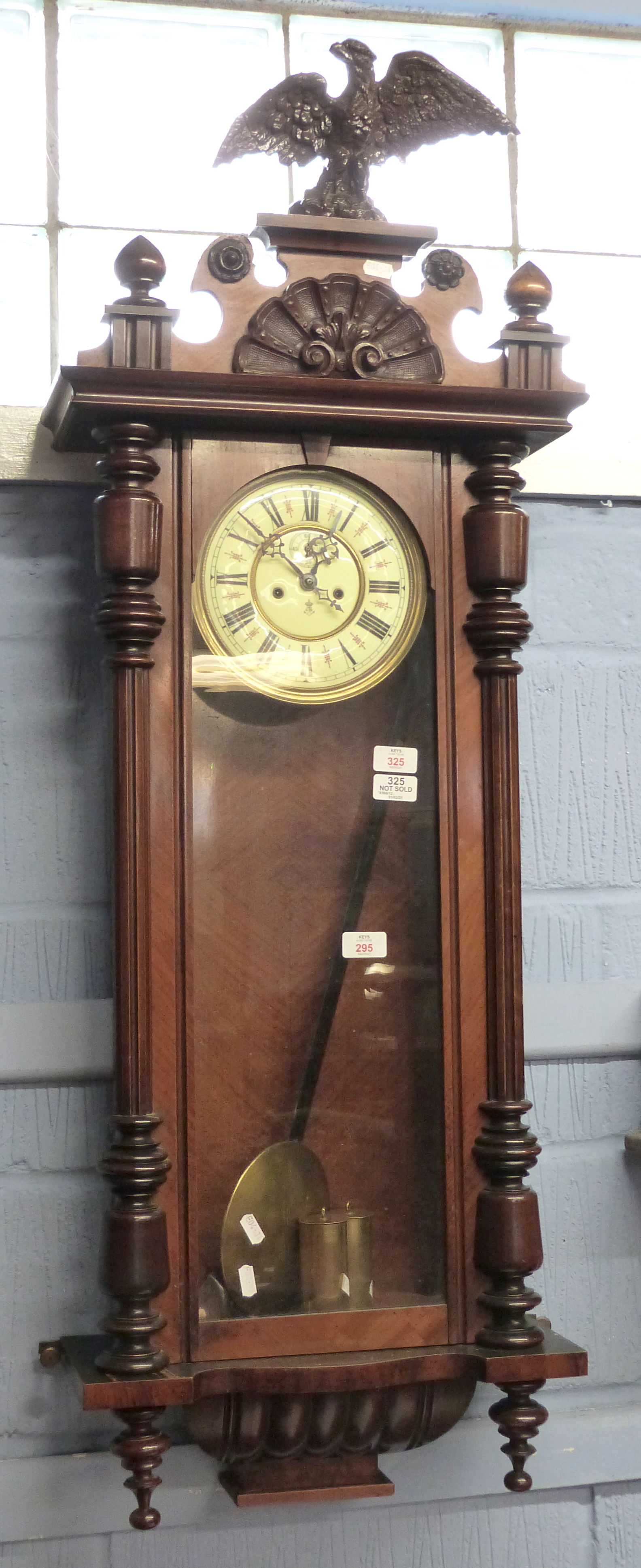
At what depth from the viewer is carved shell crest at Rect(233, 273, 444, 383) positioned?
1196mm

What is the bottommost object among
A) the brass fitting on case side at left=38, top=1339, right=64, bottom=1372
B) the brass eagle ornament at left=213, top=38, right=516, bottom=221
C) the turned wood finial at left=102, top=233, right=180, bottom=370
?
the brass fitting on case side at left=38, top=1339, right=64, bottom=1372

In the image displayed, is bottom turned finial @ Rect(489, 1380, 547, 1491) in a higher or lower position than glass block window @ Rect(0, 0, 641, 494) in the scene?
lower

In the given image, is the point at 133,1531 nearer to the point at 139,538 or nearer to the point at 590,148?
the point at 139,538

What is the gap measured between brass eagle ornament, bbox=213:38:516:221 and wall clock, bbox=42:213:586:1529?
7 centimetres

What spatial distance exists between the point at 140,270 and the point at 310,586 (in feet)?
0.91

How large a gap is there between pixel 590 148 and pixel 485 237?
160 mm

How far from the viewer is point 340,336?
1.21 metres

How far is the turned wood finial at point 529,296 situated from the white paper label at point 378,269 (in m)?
0.10

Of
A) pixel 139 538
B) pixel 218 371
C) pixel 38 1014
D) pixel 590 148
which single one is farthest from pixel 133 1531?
pixel 590 148

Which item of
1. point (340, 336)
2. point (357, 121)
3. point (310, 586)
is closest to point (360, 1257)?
point (310, 586)

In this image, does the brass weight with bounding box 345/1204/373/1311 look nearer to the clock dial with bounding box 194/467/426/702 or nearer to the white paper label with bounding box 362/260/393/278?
the clock dial with bounding box 194/467/426/702

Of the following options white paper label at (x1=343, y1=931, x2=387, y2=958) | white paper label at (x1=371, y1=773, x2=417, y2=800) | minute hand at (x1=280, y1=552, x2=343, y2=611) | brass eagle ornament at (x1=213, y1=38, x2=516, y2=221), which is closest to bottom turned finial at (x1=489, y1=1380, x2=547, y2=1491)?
white paper label at (x1=343, y1=931, x2=387, y2=958)

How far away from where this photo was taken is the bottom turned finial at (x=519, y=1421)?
1.20 m

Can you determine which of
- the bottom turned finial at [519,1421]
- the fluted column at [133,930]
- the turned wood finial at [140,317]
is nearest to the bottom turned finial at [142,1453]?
the fluted column at [133,930]
